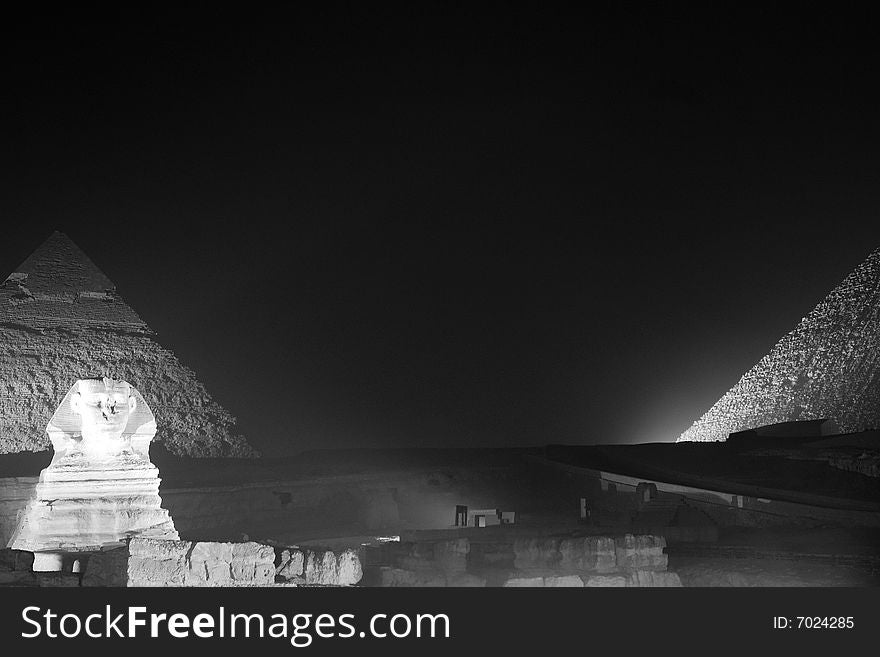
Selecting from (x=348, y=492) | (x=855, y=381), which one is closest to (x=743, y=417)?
(x=855, y=381)

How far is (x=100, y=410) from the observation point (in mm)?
9000

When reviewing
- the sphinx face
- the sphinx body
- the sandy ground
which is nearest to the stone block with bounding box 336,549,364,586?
the sandy ground

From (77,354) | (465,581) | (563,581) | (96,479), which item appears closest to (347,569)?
(465,581)

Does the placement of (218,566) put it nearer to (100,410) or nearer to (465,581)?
(465,581)

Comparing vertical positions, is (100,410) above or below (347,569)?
above

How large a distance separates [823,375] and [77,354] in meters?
19.1

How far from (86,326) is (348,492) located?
12194 millimetres

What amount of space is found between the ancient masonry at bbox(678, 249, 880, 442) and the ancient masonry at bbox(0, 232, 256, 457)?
43.6 ft

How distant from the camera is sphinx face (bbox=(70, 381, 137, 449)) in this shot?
898 centimetres

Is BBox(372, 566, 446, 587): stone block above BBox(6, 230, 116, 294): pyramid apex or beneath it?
beneath

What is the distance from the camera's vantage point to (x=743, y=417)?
29078mm

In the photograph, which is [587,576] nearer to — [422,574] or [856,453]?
[422,574]

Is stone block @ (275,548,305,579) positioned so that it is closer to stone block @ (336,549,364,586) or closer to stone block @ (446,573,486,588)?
stone block @ (336,549,364,586)

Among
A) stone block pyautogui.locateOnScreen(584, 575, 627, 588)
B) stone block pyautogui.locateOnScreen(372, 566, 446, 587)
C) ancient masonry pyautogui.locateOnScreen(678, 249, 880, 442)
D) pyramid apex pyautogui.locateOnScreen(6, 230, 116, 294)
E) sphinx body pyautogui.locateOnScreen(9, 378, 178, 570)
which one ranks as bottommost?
stone block pyautogui.locateOnScreen(584, 575, 627, 588)
